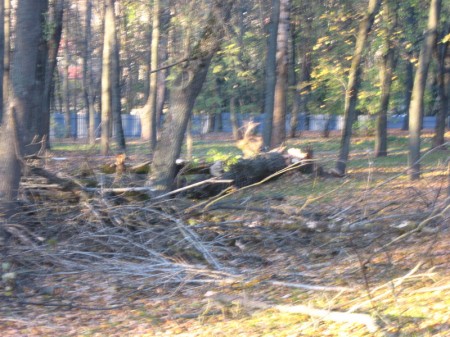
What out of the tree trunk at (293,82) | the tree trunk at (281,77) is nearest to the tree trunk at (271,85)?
the tree trunk at (281,77)

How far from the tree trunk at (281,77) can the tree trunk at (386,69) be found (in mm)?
3381

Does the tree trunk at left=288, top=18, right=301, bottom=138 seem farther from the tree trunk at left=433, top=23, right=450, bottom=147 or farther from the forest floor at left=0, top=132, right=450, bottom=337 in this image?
the forest floor at left=0, top=132, right=450, bottom=337

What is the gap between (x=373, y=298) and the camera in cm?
710

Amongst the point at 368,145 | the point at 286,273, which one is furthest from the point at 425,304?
the point at 368,145

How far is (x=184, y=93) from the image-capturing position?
1335cm

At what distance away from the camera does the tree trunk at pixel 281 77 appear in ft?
64.7

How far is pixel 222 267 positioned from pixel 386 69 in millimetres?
17516

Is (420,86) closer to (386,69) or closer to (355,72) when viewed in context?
(355,72)

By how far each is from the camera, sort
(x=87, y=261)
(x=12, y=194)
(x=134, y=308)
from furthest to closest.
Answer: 1. (x=12, y=194)
2. (x=87, y=261)
3. (x=134, y=308)

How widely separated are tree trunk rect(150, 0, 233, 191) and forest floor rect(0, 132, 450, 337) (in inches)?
53.1

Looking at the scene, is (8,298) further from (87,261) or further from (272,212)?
(272,212)

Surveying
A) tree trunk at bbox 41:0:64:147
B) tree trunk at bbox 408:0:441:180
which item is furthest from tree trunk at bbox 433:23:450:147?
tree trunk at bbox 41:0:64:147

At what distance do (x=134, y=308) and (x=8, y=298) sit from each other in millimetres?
1630

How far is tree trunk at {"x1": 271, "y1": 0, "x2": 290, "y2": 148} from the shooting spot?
1972cm
